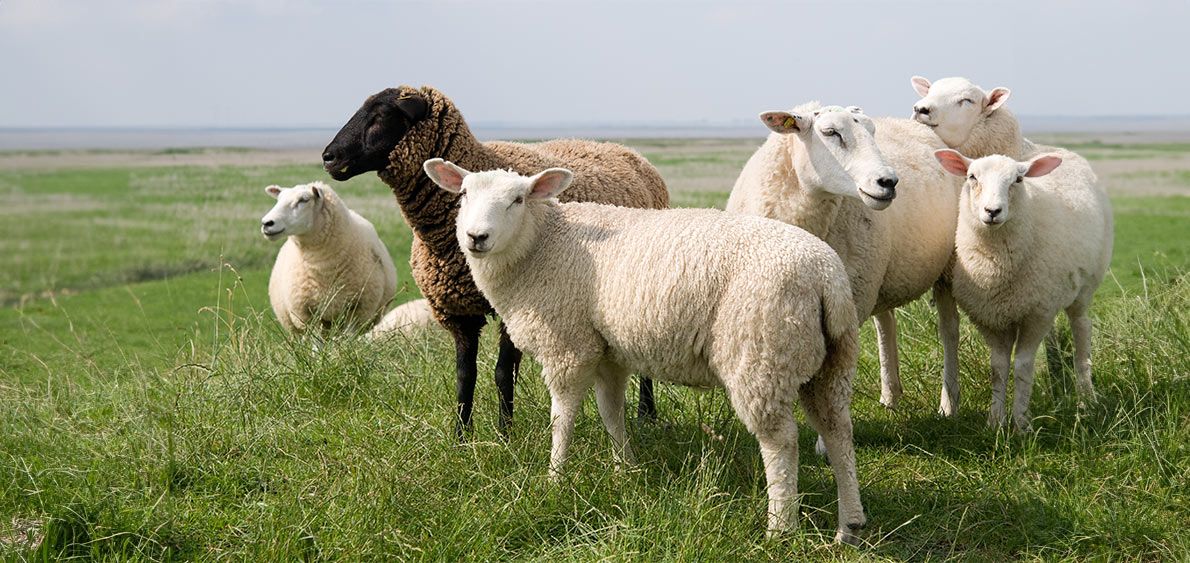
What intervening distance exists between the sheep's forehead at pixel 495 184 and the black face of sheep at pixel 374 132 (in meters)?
0.88

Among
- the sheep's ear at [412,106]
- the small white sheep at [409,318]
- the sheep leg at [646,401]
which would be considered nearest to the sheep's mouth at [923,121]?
the sheep leg at [646,401]

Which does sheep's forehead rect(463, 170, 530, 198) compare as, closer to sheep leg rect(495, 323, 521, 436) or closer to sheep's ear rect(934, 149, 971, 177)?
sheep leg rect(495, 323, 521, 436)

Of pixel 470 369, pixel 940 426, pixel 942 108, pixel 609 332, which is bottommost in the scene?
pixel 940 426

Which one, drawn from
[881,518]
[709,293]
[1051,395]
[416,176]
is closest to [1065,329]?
[1051,395]

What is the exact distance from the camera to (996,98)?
5980 millimetres

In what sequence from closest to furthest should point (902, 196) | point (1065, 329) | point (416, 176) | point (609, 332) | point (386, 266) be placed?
point (609, 332) < point (416, 176) < point (902, 196) < point (1065, 329) < point (386, 266)

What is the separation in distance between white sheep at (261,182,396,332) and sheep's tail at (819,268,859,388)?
490cm

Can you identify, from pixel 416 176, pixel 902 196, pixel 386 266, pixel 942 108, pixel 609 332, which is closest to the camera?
pixel 609 332

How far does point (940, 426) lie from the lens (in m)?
5.61

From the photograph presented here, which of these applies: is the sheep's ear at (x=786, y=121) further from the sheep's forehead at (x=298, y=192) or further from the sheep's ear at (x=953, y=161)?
the sheep's forehead at (x=298, y=192)

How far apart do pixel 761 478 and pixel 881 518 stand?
1.79ft

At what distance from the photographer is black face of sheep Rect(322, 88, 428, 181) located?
5.07 metres

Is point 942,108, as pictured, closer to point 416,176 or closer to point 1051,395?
point 1051,395

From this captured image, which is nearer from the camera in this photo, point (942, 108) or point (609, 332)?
point (609, 332)
